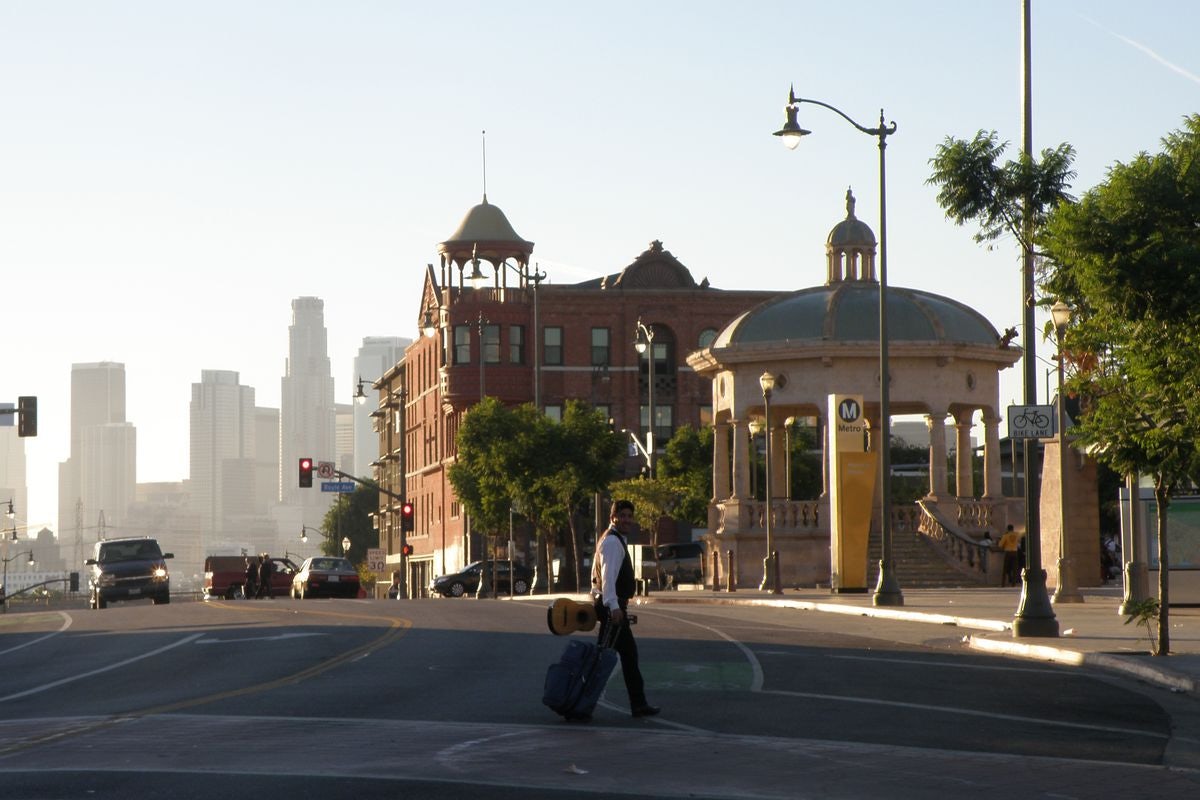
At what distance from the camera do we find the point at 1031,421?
25.9m

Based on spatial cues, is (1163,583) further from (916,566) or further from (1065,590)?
(916,566)

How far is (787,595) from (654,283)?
52014 mm

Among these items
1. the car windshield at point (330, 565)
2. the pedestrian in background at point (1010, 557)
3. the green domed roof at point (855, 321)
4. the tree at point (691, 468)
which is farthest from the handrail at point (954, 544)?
the tree at point (691, 468)

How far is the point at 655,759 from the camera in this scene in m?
13.0

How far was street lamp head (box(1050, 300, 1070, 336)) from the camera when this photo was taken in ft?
88.4

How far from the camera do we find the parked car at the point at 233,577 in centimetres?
7225

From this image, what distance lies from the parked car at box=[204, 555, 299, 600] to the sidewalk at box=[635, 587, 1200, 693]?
86.7ft

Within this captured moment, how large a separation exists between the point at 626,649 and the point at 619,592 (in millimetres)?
457

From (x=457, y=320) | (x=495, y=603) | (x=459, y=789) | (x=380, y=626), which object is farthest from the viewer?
(x=457, y=320)

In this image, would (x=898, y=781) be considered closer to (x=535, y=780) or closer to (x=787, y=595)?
(x=535, y=780)

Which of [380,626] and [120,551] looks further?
[120,551]

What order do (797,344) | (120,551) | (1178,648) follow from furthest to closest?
(120,551)
(797,344)
(1178,648)


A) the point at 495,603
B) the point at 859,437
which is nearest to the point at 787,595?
the point at 859,437

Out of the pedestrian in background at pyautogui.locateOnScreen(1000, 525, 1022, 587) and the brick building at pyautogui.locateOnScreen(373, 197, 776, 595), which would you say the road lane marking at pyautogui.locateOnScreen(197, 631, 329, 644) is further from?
the brick building at pyautogui.locateOnScreen(373, 197, 776, 595)
